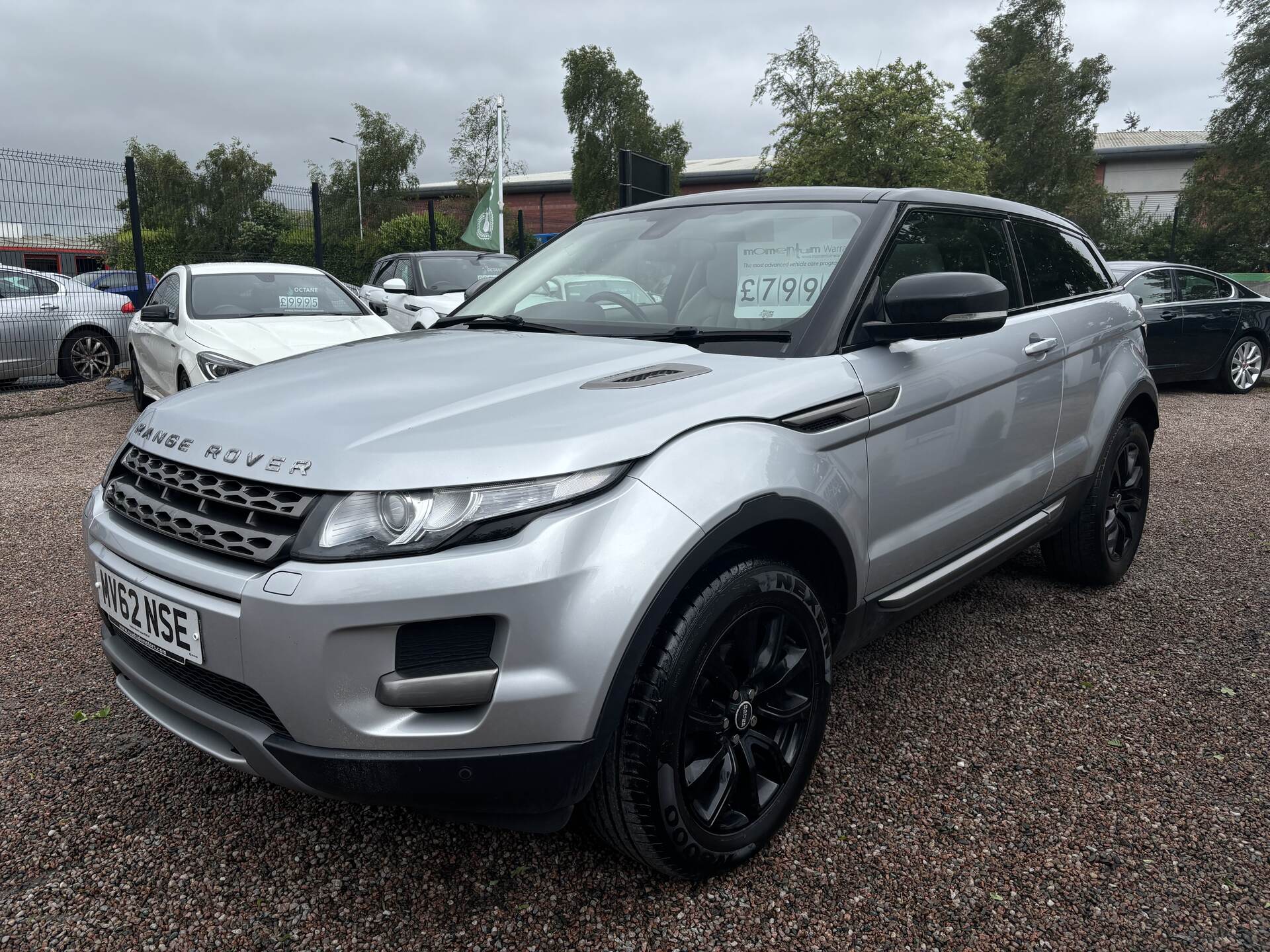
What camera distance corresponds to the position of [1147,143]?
40438 millimetres

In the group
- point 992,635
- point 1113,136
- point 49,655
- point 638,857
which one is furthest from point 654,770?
point 1113,136

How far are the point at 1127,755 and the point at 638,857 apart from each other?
1629mm

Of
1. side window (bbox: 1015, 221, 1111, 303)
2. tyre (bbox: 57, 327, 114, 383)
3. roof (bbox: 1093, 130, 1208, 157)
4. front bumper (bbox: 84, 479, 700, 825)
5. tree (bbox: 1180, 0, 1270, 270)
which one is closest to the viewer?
front bumper (bbox: 84, 479, 700, 825)

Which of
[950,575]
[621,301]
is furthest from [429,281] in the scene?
[950,575]

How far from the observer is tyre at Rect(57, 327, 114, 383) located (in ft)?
34.1

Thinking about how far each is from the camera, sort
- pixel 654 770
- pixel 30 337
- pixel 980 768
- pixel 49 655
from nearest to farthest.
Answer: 1. pixel 654 770
2. pixel 980 768
3. pixel 49 655
4. pixel 30 337

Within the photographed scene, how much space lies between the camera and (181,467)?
1.98 m

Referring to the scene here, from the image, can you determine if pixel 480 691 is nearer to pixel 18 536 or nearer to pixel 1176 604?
pixel 1176 604

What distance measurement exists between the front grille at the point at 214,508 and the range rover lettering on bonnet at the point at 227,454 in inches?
1.4

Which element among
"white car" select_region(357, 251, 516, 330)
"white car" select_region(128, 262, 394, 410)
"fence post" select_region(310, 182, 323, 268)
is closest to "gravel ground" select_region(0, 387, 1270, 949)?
"white car" select_region(128, 262, 394, 410)

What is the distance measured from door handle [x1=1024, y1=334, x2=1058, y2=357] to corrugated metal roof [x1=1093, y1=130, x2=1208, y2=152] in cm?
3861

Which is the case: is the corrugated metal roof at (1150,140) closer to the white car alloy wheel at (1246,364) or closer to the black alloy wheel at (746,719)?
the white car alloy wheel at (1246,364)

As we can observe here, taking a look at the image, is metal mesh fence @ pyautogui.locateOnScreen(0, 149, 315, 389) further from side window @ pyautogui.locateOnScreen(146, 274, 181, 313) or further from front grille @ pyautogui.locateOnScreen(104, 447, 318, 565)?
Result: front grille @ pyautogui.locateOnScreen(104, 447, 318, 565)

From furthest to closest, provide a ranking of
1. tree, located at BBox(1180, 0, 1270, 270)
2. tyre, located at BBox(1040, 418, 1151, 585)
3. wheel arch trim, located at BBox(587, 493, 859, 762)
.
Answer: tree, located at BBox(1180, 0, 1270, 270), tyre, located at BBox(1040, 418, 1151, 585), wheel arch trim, located at BBox(587, 493, 859, 762)
